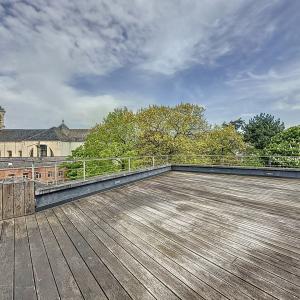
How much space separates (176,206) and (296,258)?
255 cm

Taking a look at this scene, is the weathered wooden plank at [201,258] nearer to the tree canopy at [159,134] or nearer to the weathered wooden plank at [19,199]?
the weathered wooden plank at [19,199]

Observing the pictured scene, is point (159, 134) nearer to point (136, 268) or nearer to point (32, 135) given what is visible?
point (136, 268)

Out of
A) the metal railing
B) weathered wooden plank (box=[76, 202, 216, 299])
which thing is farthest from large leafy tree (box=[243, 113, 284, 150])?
weathered wooden plank (box=[76, 202, 216, 299])

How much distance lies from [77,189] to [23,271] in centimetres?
325

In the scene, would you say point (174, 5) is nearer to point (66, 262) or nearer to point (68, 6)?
point (68, 6)

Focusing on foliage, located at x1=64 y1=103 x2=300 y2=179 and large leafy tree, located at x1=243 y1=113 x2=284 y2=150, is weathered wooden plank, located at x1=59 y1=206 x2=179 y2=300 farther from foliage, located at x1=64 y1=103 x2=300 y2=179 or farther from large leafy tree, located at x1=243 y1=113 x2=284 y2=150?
large leafy tree, located at x1=243 y1=113 x2=284 y2=150

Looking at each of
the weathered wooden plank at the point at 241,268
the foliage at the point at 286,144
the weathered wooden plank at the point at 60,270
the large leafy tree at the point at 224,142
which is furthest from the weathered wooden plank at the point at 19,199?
the large leafy tree at the point at 224,142

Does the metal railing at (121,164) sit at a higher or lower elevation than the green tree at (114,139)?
lower

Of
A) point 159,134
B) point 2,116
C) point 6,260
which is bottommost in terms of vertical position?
point 6,260

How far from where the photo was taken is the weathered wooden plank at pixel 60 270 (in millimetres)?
1982

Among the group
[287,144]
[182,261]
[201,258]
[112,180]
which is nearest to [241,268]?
[201,258]

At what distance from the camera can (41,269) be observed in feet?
7.83

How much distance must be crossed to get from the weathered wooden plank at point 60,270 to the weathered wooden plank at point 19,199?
0.99 m

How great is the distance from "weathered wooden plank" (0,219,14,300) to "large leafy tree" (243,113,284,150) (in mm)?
29298
